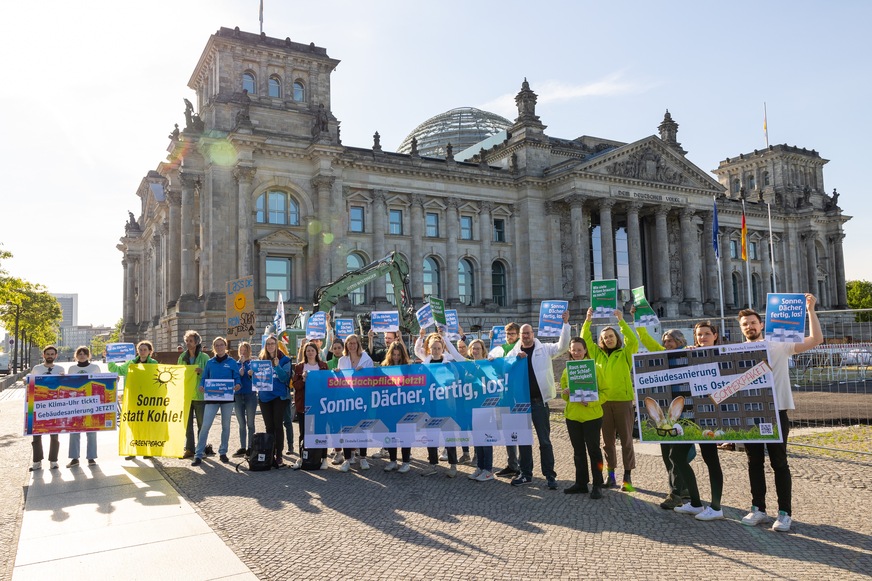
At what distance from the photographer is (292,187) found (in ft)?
145

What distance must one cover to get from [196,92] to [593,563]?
50.8 metres

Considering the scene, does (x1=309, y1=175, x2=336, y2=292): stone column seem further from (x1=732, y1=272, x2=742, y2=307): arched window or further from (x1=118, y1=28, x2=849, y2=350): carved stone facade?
(x1=732, y1=272, x2=742, y2=307): arched window

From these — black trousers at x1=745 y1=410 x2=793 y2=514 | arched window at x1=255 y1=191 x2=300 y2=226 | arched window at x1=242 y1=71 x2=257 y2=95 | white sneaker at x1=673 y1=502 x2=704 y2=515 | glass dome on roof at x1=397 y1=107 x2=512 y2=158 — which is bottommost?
white sneaker at x1=673 y1=502 x2=704 y2=515

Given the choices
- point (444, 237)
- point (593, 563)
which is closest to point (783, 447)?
point (593, 563)

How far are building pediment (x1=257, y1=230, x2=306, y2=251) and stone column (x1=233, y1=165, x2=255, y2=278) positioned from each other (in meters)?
1.15

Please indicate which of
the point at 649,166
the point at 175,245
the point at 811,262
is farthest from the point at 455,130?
the point at 811,262

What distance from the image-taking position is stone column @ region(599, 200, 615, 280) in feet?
174

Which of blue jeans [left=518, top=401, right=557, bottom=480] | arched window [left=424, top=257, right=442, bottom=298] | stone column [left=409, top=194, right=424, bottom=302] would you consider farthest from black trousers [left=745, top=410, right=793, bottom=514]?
arched window [left=424, top=257, right=442, bottom=298]

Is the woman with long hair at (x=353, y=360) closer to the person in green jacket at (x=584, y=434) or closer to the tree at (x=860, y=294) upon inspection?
the person in green jacket at (x=584, y=434)

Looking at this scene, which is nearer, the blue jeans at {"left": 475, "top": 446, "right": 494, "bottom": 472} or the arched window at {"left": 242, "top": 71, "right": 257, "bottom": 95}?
the blue jeans at {"left": 475, "top": 446, "right": 494, "bottom": 472}

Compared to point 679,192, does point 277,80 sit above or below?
above

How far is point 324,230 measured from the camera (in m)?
44.0

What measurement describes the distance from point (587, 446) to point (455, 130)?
6400 centimetres

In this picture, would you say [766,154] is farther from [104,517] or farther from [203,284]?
[104,517]
